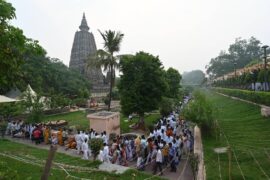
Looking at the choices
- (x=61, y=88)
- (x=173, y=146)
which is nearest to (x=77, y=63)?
(x=61, y=88)

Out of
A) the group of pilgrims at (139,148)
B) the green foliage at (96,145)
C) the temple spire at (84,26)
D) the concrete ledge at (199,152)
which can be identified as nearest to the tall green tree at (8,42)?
the green foliage at (96,145)

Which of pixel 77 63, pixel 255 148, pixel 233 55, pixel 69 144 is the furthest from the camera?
pixel 233 55

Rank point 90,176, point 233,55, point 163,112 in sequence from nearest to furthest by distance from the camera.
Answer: point 90,176 → point 163,112 → point 233,55

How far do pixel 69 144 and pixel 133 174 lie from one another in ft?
20.6

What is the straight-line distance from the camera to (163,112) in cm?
2620

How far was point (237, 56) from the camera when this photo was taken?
110m

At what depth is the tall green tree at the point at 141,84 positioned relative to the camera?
20.2m

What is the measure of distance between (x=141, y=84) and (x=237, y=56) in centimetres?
10068

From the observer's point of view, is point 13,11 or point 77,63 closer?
point 13,11

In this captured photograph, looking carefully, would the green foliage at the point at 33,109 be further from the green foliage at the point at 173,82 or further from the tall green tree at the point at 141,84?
the green foliage at the point at 173,82

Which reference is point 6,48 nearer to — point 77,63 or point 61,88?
point 61,88

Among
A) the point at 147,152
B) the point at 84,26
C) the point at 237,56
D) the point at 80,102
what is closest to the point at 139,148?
the point at 147,152

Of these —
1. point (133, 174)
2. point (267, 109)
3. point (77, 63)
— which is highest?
point (77, 63)

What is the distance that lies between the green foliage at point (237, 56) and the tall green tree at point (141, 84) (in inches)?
3616
